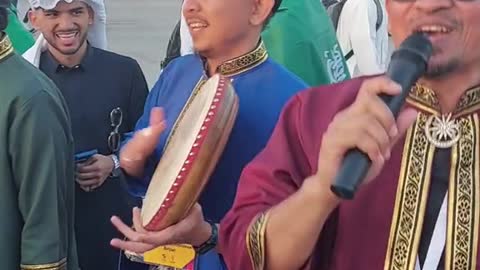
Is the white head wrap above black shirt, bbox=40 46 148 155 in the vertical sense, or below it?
above

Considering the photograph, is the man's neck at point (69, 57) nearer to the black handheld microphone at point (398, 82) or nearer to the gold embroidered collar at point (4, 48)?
the gold embroidered collar at point (4, 48)

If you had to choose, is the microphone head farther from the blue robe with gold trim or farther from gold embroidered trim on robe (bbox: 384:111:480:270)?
the blue robe with gold trim

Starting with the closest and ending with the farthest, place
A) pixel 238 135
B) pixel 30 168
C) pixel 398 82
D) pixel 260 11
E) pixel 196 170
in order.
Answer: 1. pixel 398 82
2. pixel 196 170
3. pixel 238 135
4. pixel 260 11
5. pixel 30 168

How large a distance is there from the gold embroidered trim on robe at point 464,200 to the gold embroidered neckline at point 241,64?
1123 millimetres

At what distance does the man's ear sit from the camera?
2969mm

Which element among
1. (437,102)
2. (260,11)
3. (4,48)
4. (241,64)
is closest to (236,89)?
(241,64)

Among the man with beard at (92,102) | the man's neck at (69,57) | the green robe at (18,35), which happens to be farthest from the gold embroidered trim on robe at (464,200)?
the green robe at (18,35)

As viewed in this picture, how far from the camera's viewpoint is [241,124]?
9.44ft

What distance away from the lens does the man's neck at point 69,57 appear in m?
4.32

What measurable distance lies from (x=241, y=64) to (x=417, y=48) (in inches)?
52.5

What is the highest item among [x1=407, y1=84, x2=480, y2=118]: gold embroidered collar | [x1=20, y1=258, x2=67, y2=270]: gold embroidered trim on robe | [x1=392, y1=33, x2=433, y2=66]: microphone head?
[x1=392, y1=33, x2=433, y2=66]: microphone head

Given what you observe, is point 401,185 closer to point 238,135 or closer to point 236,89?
point 238,135

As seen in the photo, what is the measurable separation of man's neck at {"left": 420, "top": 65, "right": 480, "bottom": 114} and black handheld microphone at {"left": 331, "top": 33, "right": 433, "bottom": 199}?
0.17m

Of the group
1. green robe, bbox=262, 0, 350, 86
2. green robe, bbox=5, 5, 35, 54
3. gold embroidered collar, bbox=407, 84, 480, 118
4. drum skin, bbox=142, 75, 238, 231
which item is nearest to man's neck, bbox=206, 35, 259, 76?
drum skin, bbox=142, 75, 238, 231
